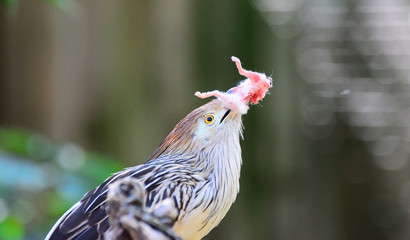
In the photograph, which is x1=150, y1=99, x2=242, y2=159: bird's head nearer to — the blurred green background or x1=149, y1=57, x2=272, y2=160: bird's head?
x1=149, y1=57, x2=272, y2=160: bird's head

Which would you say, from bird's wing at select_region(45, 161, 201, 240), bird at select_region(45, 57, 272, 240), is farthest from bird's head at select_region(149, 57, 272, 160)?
bird's wing at select_region(45, 161, 201, 240)

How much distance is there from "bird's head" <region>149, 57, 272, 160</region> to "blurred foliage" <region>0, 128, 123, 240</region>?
23.3 inches

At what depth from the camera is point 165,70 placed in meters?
3.46

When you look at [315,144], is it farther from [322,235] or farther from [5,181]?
[5,181]

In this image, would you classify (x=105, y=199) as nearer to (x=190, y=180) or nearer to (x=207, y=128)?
(x=190, y=180)

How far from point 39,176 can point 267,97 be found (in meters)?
1.59

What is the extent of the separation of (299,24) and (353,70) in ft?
1.34

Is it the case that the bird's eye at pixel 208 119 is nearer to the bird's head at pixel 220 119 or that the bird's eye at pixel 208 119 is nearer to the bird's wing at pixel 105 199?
the bird's head at pixel 220 119

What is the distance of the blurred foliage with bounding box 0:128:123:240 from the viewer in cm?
228

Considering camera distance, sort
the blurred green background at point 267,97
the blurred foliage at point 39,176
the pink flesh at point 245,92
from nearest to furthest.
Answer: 1. the pink flesh at point 245,92
2. the blurred foliage at point 39,176
3. the blurred green background at point 267,97

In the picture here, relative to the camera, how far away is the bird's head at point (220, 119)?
1.75 m

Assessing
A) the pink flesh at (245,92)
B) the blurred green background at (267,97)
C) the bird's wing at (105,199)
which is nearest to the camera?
the bird's wing at (105,199)

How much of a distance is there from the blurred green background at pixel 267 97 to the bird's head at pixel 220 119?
1.59 metres

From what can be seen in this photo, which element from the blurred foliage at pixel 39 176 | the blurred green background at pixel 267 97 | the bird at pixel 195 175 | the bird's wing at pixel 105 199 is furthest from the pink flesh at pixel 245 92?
the blurred green background at pixel 267 97
